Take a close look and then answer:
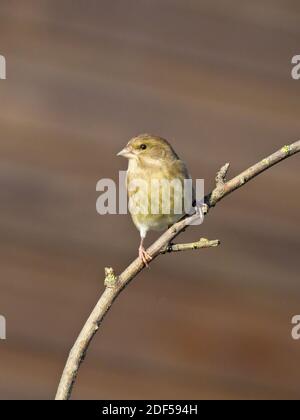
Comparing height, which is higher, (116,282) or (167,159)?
(167,159)

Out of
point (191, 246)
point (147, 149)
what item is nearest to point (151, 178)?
point (147, 149)

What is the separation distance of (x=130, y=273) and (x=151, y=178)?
2.74 feet

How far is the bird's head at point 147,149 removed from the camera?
1.71 m

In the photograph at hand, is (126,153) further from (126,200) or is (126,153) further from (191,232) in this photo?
(191,232)

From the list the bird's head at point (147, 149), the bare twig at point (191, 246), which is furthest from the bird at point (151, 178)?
the bare twig at point (191, 246)

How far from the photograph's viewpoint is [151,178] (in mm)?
1781

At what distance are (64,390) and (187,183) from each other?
89 cm

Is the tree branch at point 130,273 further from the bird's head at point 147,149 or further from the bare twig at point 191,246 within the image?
the bird's head at point 147,149

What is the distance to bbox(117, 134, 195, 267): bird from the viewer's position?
5.55ft

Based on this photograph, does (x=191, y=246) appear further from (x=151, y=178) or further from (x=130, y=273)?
(x=151, y=178)

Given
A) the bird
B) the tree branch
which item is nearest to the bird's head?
the bird

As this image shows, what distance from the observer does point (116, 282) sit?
37.3 inches

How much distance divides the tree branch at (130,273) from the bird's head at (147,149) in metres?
0.68
